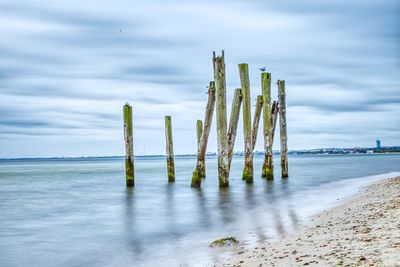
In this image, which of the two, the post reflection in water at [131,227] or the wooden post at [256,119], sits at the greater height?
the wooden post at [256,119]

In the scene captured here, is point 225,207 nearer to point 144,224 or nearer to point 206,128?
point 144,224

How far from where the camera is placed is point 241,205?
1466cm

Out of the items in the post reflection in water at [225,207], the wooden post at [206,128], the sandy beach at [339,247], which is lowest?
the post reflection in water at [225,207]

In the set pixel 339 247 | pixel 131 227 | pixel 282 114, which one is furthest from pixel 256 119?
pixel 339 247

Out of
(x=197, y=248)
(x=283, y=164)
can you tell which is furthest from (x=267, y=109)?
(x=197, y=248)

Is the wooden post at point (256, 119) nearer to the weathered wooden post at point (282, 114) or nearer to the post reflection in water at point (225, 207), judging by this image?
the weathered wooden post at point (282, 114)

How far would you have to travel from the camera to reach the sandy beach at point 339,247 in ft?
17.5

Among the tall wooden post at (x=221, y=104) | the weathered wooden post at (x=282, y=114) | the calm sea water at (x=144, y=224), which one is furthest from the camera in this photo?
the weathered wooden post at (x=282, y=114)

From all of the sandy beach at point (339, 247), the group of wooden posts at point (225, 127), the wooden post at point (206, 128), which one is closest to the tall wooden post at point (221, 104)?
the group of wooden posts at point (225, 127)

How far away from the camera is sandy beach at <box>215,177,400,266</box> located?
533 cm

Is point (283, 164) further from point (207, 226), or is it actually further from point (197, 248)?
point (197, 248)

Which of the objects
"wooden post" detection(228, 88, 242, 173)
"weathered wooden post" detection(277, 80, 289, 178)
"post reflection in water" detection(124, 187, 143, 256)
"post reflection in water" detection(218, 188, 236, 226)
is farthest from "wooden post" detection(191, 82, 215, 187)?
"weathered wooden post" detection(277, 80, 289, 178)

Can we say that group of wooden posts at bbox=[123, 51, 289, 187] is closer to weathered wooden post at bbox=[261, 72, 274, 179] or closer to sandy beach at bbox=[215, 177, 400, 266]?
weathered wooden post at bbox=[261, 72, 274, 179]

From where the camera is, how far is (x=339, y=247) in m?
6.12
